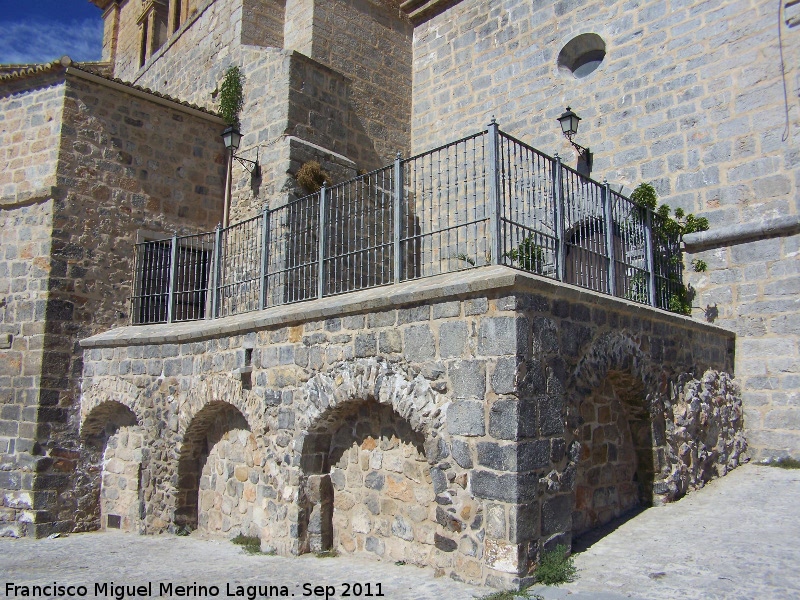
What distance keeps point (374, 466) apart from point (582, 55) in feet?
25.8

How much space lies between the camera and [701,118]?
29.8 feet

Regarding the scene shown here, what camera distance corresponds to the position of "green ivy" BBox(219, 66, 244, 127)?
11312mm

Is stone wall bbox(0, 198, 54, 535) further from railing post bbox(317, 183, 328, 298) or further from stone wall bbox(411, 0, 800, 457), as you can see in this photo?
stone wall bbox(411, 0, 800, 457)

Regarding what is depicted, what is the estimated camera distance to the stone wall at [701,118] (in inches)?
320

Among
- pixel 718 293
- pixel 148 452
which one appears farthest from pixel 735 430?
pixel 148 452

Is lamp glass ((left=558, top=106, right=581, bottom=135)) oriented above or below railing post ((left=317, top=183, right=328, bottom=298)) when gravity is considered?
above

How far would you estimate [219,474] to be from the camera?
7988mm

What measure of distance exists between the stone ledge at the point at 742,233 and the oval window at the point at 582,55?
11.5 ft

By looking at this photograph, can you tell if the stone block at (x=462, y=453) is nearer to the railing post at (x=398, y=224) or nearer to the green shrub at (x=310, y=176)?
the railing post at (x=398, y=224)

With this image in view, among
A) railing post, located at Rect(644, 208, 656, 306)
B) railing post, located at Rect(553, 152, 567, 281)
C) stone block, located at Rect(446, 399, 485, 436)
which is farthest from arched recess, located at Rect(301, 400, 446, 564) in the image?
railing post, located at Rect(644, 208, 656, 306)

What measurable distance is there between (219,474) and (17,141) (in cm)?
582

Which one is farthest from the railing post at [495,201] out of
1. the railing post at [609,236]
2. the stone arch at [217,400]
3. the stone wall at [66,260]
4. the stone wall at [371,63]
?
the stone wall at [66,260]

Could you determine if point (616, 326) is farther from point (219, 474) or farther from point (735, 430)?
point (219, 474)

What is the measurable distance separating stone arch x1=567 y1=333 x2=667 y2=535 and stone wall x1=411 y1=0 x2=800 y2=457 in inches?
86.6
